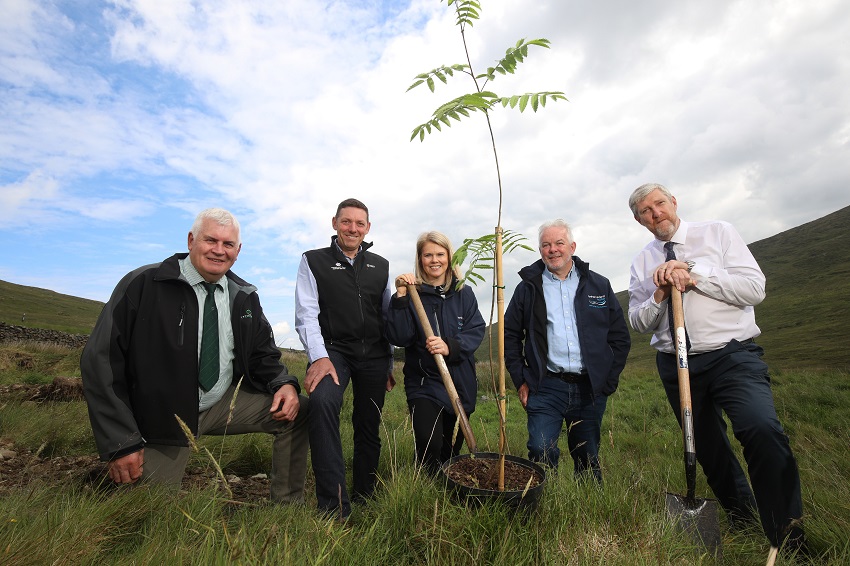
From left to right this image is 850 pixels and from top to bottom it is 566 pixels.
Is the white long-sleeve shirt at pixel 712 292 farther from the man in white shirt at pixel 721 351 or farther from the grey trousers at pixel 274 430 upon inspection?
the grey trousers at pixel 274 430

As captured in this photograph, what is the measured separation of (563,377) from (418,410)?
4.52ft

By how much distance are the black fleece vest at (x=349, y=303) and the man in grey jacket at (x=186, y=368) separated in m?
0.57

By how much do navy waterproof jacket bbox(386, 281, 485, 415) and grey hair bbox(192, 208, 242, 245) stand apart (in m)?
1.56

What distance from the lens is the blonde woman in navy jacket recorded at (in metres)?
3.92

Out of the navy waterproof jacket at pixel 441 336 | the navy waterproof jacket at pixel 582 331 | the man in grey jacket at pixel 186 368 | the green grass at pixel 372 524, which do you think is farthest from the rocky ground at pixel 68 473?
the navy waterproof jacket at pixel 582 331

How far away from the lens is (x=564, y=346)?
164 inches

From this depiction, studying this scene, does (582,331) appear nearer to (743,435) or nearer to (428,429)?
(743,435)

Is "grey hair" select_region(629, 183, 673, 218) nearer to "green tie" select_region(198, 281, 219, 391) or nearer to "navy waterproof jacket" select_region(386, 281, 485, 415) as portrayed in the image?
"navy waterproof jacket" select_region(386, 281, 485, 415)

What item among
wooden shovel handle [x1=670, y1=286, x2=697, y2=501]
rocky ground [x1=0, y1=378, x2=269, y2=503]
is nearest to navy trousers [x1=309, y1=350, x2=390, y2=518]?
rocky ground [x1=0, y1=378, x2=269, y2=503]

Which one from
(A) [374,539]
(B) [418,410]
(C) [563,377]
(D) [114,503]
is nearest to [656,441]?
(C) [563,377]

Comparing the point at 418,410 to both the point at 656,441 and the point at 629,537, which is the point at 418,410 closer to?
the point at 629,537

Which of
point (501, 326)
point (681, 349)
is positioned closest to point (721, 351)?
point (681, 349)

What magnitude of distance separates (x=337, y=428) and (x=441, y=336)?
4.07 feet

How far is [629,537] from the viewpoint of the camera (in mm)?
2471
